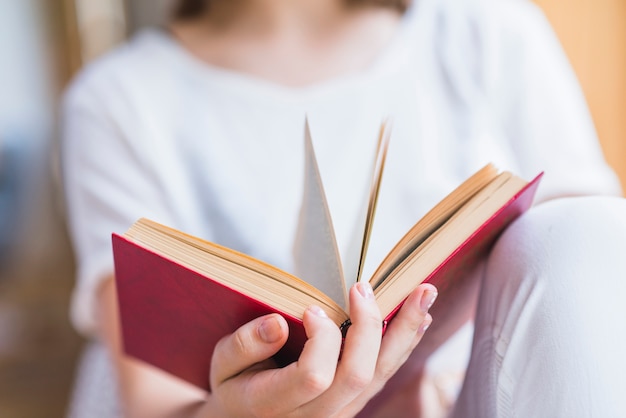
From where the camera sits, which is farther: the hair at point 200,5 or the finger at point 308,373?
the hair at point 200,5

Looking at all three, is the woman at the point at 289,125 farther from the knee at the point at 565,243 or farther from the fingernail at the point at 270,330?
the fingernail at the point at 270,330

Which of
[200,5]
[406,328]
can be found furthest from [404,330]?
[200,5]

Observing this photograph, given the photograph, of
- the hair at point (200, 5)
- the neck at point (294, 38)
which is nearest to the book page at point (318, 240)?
the neck at point (294, 38)

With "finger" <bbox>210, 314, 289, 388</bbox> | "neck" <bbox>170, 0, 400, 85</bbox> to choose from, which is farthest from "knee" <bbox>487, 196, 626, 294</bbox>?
"neck" <bbox>170, 0, 400, 85</bbox>

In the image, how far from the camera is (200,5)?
3.94ft

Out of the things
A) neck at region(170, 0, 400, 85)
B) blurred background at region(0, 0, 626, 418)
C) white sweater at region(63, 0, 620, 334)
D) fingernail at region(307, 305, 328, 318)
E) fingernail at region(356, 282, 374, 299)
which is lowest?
blurred background at region(0, 0, 626, 418)

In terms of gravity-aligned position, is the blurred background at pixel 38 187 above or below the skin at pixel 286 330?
below

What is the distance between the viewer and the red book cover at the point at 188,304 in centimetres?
47

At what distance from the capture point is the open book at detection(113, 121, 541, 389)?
460 millimetres

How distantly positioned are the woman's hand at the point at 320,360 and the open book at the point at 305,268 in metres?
0.01

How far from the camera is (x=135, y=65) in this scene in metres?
1.05

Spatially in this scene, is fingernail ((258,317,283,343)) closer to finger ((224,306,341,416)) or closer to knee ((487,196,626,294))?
finger ((224,306,341,416))

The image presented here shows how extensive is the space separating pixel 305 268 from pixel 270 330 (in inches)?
6.0

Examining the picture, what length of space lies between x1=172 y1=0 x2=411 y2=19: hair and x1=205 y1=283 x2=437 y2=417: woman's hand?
0.75 metres
